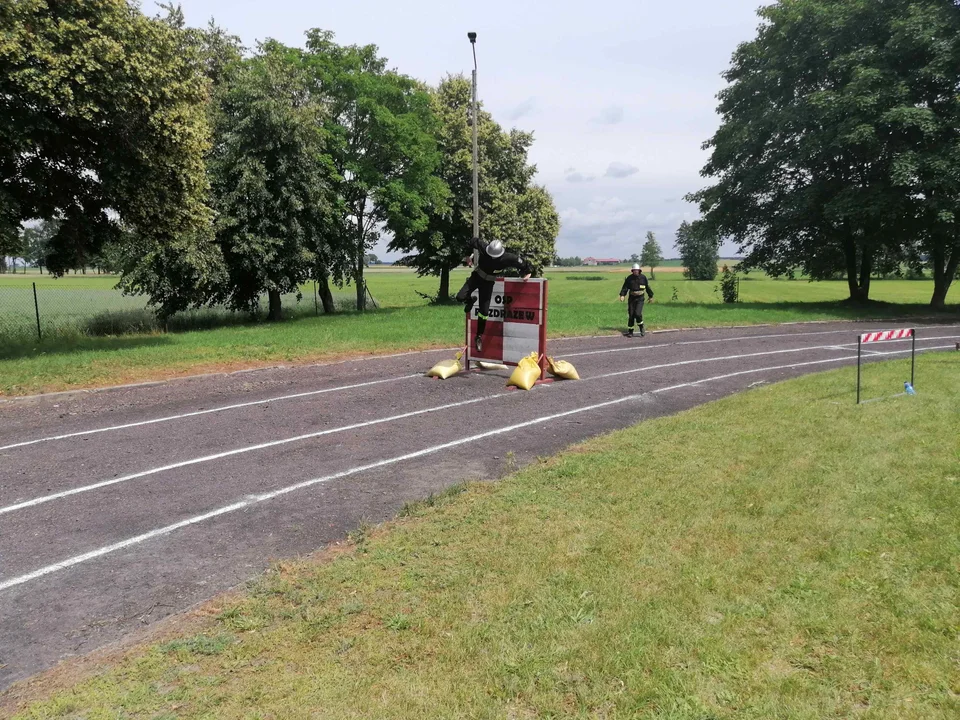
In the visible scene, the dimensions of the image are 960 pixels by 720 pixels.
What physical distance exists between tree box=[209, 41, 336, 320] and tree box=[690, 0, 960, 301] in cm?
1942

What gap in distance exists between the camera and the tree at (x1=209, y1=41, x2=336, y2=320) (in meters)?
21.5

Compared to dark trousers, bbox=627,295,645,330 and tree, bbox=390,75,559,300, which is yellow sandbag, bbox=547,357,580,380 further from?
tree, bbox=390,75,559,300

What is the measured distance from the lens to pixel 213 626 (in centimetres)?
378

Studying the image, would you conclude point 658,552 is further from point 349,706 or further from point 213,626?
point 213,626

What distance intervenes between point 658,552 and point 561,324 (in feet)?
57.3

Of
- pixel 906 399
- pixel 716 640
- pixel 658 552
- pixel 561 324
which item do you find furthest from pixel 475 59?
pixel 716 640

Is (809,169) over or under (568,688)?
over

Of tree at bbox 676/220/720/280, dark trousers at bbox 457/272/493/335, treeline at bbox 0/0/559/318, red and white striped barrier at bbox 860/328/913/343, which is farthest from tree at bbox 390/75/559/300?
tree at bbox 676/220/720/280

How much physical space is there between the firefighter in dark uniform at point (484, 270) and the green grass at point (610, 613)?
6.04m

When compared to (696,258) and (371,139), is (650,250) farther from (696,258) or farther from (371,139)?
(371,139)

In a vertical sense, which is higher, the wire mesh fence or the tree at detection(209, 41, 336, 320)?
the tree at detection(209, 41, 336, 320)

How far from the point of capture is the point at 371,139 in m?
29.3

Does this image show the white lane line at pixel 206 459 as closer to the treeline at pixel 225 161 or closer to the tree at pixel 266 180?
the treeline at pixel 225 161

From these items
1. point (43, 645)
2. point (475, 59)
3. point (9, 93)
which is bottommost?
point (43, 645)
